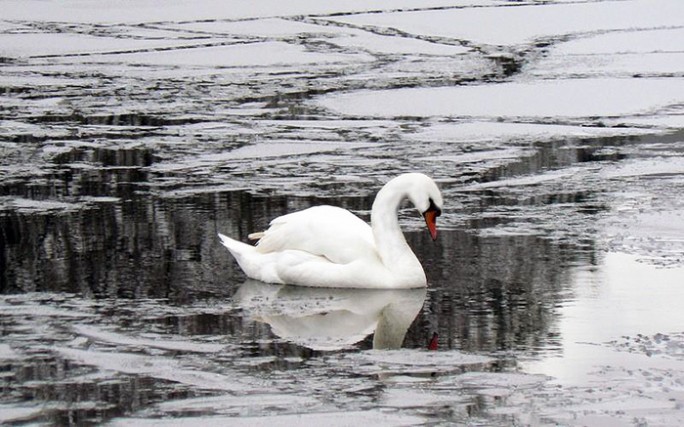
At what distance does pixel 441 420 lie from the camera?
506cm

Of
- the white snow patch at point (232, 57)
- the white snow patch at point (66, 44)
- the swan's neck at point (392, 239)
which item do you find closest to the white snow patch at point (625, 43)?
the white snow patch at point (232, 57)

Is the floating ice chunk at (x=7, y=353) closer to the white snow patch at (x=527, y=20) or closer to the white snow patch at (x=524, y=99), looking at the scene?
the white snow patch at (x=524, y=99)

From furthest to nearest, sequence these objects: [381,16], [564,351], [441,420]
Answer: [381,16] < [564,351] < [441,420]

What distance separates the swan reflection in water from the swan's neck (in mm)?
93

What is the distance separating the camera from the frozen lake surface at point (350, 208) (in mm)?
5473

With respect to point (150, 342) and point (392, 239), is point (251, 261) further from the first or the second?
point (150, 342)

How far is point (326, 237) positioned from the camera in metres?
7.38

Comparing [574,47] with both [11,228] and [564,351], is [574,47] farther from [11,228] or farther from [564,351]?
[564,351]

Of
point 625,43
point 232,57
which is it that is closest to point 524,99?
point 625,43

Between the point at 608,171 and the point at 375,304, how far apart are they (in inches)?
134

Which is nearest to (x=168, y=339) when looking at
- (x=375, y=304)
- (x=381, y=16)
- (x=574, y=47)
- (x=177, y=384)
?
(x=177, y=384)

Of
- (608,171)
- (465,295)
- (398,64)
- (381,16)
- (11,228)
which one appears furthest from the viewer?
(381,16)

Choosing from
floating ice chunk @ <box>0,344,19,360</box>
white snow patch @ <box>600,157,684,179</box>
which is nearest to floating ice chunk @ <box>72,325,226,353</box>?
floating ice chunk @ <box>0,344,19,360</box>

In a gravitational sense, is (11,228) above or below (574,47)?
below
